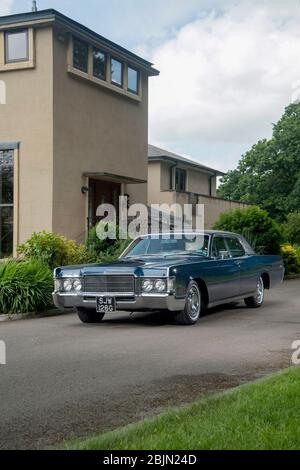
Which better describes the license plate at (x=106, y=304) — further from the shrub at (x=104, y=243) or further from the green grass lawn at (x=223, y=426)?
the shrub at (x=104, y=243)

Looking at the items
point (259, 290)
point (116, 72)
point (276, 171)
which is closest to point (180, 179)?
point (116, 72)

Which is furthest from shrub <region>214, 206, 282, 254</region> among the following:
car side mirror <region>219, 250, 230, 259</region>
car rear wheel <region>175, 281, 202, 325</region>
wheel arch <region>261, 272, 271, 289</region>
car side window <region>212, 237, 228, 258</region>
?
car rear wheel <region>175, 281, 202, 325</region>

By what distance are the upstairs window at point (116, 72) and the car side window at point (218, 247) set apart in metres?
10.4

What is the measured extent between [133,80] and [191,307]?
44.7 ft

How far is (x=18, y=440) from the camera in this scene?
4.88 m

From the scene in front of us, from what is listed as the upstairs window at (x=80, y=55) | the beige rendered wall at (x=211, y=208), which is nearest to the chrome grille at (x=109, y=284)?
the upstairs window at (x=80, y=55)

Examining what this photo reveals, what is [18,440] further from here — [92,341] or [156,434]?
[92,341]

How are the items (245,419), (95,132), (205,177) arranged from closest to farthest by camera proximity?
(245,419) < (95,132) < (205,177)

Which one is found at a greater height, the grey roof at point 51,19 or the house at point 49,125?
the grey roof at point 51,19

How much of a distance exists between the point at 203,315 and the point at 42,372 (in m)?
5.76

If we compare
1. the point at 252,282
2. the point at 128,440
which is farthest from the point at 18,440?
the point at 252,282

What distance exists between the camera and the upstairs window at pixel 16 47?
19.3 m

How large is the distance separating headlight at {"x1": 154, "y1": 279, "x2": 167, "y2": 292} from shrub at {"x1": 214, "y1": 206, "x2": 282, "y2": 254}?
13.1 metres

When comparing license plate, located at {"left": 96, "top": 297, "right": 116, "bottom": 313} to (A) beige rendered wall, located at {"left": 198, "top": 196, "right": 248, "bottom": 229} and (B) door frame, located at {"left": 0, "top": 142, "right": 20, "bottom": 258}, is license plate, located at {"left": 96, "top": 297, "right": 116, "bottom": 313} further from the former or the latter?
(A) beige rendered wall, located at {"left": 198, "top": 196, "right": 248, "bottom": 229}
